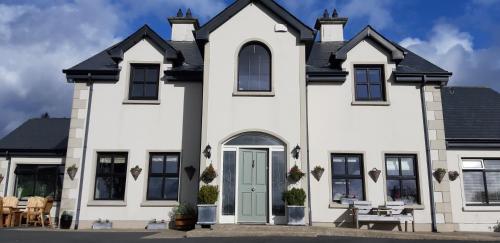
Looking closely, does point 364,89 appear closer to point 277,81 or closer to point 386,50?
point 386,50

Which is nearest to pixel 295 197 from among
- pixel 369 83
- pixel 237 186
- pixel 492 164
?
pixel 237 186

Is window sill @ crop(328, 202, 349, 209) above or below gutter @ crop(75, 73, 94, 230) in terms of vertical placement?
below

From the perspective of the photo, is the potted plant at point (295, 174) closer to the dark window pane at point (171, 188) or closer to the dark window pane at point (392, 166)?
the dark window pane at point (392, 166)

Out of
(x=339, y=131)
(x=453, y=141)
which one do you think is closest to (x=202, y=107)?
(x=339, y=131)

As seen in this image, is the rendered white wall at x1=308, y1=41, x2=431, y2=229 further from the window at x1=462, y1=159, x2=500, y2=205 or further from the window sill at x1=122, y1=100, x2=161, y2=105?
the window sill at x1=122, y1=100, x2=161, y2=105

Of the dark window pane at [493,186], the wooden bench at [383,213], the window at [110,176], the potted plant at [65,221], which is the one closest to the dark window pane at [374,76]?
the wooden bench at [383,213]

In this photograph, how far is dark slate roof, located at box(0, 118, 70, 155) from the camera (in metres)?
16.0

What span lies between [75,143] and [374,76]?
1044 cm

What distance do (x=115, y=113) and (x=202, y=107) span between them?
3.11 metres

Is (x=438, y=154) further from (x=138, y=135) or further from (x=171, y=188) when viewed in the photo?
(x=138, y=135)

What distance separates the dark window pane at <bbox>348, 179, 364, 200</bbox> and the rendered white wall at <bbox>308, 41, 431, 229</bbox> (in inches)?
9.1

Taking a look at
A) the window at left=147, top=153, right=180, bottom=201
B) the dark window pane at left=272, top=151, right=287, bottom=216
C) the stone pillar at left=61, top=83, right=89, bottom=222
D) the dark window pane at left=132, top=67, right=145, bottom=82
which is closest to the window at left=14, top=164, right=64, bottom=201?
the stone pillar at left=61, top=83, right=89, bottom=222

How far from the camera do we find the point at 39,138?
1691 centimetres

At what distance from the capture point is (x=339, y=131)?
14.4 m
